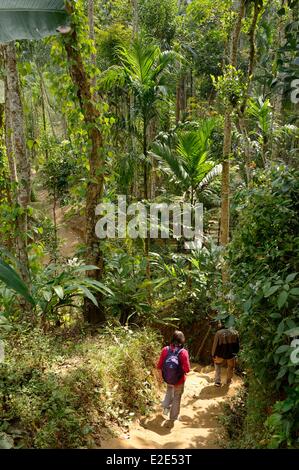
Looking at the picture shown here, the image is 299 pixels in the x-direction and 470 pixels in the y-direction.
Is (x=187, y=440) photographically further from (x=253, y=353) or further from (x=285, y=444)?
(x=285, y=444)

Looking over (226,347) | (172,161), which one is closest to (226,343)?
(226,347)

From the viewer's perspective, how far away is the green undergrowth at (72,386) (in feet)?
11.5

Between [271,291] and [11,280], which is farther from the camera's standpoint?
[271,291]

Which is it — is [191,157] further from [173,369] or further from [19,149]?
[173,369]

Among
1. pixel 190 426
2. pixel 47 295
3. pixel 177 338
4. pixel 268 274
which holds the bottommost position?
pixel 190 426

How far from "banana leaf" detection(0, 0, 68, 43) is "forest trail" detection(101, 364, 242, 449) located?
3673 mm

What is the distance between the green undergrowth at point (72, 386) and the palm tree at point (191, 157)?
313 centimetres

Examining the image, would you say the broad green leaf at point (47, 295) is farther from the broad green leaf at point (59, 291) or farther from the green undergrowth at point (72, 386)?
the green undergrowth at point (72, 386)

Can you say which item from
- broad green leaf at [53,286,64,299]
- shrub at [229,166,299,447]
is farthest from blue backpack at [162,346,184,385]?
broad green leaf at [53,286,64,299]

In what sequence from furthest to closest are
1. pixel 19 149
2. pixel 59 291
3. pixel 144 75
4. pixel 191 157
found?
pixel 191 157, pixel 144 75, pixel 59 291, pixel 19 149

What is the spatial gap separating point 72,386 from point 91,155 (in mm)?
3088

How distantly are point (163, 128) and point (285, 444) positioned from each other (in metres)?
13.7

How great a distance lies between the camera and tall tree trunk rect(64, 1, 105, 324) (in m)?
5.06

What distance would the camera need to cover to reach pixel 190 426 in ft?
16.2
